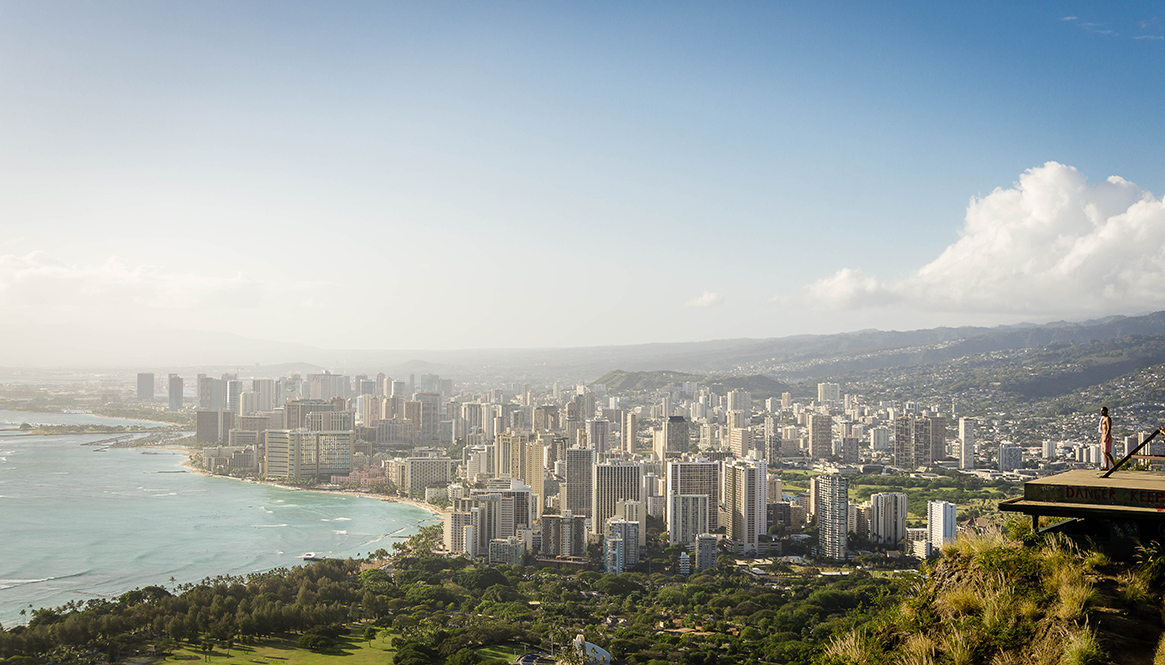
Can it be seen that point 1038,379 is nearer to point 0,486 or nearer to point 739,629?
point 739,629

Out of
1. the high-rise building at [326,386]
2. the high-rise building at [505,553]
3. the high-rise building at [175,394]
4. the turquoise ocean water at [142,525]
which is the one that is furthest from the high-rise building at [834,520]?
the high-rise building at [175,394]

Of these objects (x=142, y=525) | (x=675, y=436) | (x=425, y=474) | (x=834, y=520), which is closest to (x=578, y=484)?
(x=834, y=520)

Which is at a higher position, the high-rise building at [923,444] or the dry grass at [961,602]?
the dry grass at [961,602]

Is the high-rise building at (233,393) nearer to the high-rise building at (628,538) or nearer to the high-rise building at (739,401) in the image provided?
the high-rise building at (739,401)

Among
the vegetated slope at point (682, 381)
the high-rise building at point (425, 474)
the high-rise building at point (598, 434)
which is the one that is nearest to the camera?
the high-rise building at point (425, 474)

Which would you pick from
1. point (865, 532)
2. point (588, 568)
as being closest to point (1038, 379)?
point (865, 532)

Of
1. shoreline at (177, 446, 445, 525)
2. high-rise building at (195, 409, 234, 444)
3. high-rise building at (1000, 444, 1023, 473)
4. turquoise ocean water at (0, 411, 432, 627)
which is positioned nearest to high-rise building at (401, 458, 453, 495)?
shoreline at (177, 446, 445, 525)

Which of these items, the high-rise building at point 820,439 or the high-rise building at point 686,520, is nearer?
the high-rise building at point 686,520
